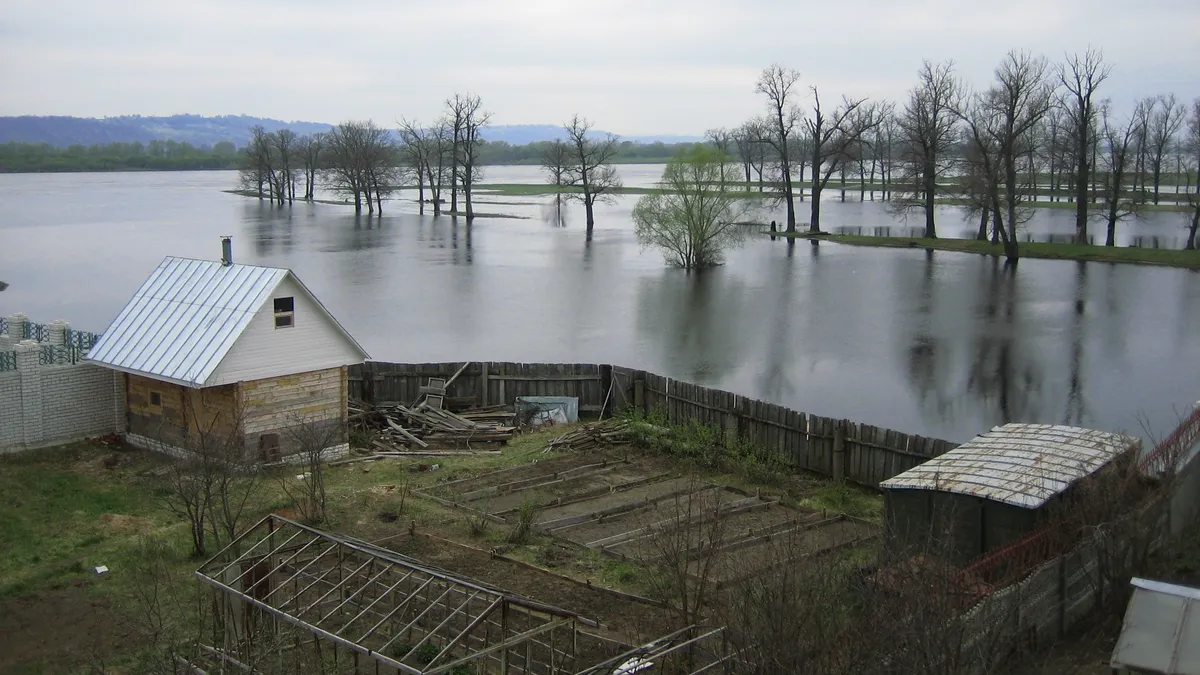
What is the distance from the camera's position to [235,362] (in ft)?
64.3

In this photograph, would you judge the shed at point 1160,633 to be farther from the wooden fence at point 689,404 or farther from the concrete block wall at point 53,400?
the concrete block wall at point 53,400

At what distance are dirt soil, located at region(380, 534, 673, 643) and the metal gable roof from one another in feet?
20.3

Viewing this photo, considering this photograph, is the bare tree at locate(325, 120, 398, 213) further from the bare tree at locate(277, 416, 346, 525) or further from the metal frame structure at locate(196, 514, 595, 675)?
the metal frame structure at locate(196, 514, 595, 675)

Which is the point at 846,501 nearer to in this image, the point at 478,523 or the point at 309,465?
the point at 478,523

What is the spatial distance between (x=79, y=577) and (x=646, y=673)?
8360 mm

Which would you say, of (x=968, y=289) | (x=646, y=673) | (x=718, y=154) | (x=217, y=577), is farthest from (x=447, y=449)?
(x=718, y=154)

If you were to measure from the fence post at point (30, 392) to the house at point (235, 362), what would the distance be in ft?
3.38

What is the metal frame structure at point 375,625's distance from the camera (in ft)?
33.6

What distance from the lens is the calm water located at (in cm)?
2627

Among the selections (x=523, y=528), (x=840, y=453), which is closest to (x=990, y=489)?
(x=840, y=453)

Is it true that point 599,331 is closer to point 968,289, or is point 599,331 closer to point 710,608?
point 968,289

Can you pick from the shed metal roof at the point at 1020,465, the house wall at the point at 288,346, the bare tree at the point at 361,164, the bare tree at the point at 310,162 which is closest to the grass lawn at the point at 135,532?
the house wall at the point at 288,346

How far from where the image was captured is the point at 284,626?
11.4 m

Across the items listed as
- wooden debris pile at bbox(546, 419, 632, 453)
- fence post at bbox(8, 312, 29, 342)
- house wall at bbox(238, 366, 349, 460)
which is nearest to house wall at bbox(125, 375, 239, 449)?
house wall at bbox(238, 366, 349, 460)
